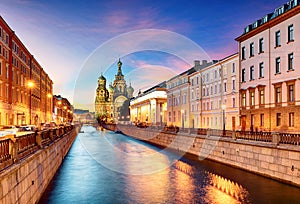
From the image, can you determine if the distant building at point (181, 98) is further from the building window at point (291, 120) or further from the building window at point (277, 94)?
the building window at point (291, 120)

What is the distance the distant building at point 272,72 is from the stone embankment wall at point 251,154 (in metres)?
8.92

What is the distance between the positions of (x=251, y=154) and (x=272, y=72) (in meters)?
17.4

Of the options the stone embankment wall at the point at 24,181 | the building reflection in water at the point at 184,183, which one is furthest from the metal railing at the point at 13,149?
the building reflection in water at the point at 184,183

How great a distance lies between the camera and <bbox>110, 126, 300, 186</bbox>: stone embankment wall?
22.8 meters

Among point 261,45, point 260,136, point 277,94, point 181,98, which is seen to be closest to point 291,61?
point 277,94

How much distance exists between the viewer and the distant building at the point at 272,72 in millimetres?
38031

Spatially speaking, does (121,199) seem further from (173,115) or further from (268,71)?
(173,115)

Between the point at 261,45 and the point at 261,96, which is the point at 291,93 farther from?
the point at 261,45

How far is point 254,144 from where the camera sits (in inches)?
1096

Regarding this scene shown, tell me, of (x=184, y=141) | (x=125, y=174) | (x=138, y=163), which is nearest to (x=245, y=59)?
(x=184, y=141)

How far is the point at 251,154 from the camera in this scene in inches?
1121

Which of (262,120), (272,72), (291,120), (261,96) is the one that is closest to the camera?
(291,120)

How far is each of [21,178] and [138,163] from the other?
2535 centimetres

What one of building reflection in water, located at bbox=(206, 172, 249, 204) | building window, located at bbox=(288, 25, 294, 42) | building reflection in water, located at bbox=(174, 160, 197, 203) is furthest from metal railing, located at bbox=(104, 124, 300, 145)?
building window, located at bbox=(288, 25, 294, 42)
